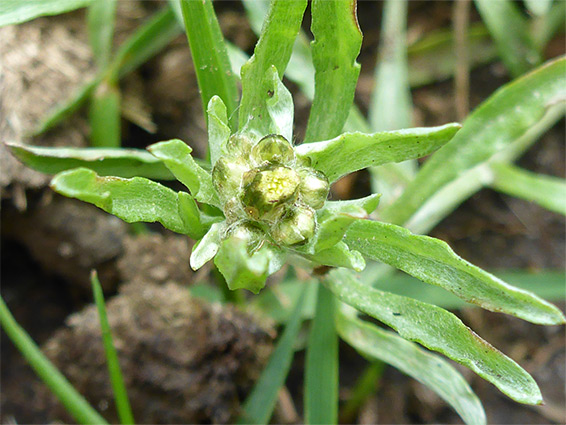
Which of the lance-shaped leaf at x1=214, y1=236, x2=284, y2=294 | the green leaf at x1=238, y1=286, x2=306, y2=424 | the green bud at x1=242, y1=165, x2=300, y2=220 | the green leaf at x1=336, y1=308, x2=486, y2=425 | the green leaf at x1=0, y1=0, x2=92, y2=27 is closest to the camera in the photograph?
the lance-shaped leaf at x1=214, y1=236, x2=284, y2=294

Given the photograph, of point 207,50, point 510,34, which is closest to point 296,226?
point 207,50

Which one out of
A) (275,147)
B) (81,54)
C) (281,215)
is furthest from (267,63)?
(81,54)

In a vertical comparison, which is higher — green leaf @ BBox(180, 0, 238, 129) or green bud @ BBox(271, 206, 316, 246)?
green leaf @ BBox(180, 0, 238, 129)

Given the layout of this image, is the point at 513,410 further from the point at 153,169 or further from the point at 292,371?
the point at 153,169

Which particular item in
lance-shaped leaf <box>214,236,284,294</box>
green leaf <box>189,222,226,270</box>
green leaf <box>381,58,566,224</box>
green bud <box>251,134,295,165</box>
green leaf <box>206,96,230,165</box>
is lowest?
lance-shaped leaf <box>214,236,284,294</box>

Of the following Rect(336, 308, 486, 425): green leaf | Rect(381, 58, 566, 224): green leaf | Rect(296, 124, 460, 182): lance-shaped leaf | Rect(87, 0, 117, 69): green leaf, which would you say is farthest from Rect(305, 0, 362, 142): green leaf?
Rect(87, 0, 117, 69): green leaf

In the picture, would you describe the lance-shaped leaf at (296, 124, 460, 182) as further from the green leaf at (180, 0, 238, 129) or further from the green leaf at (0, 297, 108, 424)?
the green leaf at (0, 297, 108, 424)
